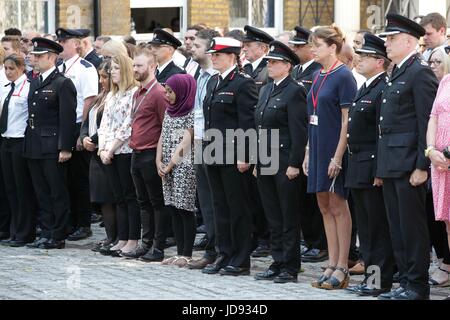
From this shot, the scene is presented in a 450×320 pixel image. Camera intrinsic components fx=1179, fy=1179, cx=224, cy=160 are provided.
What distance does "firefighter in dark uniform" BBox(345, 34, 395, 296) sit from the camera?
29.8 ft

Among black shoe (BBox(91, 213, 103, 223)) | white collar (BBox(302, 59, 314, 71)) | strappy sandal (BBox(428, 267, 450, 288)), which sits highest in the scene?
white collar (BBox(302, 59, 314, 71))

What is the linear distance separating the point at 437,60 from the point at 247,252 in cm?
231

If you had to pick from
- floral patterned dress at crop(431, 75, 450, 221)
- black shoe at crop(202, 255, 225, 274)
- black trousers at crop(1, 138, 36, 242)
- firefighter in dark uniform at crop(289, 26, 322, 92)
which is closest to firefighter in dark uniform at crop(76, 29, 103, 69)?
black trousers at crop(1, 138, 36, 242)

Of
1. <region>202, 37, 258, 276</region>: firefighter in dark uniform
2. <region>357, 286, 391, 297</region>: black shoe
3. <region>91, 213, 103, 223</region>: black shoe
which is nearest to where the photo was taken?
<region>357, 286, 391, 297</region>: black shoe

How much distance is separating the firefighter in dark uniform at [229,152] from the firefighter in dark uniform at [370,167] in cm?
121

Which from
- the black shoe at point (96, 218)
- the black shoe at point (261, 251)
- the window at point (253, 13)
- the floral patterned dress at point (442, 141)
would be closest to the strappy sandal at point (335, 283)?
the floral patterned dress at point (442, 141)

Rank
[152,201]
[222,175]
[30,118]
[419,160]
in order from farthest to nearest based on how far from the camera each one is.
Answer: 1. [30,118]
2. [152,201]
3. [222,175]
4. [419,160]

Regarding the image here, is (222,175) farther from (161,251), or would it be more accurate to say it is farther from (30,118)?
(30,118)

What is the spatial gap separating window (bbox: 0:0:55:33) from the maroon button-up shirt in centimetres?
717

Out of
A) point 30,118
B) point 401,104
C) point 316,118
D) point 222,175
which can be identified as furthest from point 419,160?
point 30,118

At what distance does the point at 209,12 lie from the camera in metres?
18.5

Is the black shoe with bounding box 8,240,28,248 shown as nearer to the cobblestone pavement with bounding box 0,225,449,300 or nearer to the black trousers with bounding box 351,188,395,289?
the cobblestone pavement with bounding box 0,225,449,300

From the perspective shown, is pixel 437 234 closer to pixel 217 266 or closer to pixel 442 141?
pixel 442 141

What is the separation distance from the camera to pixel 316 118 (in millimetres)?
9508
